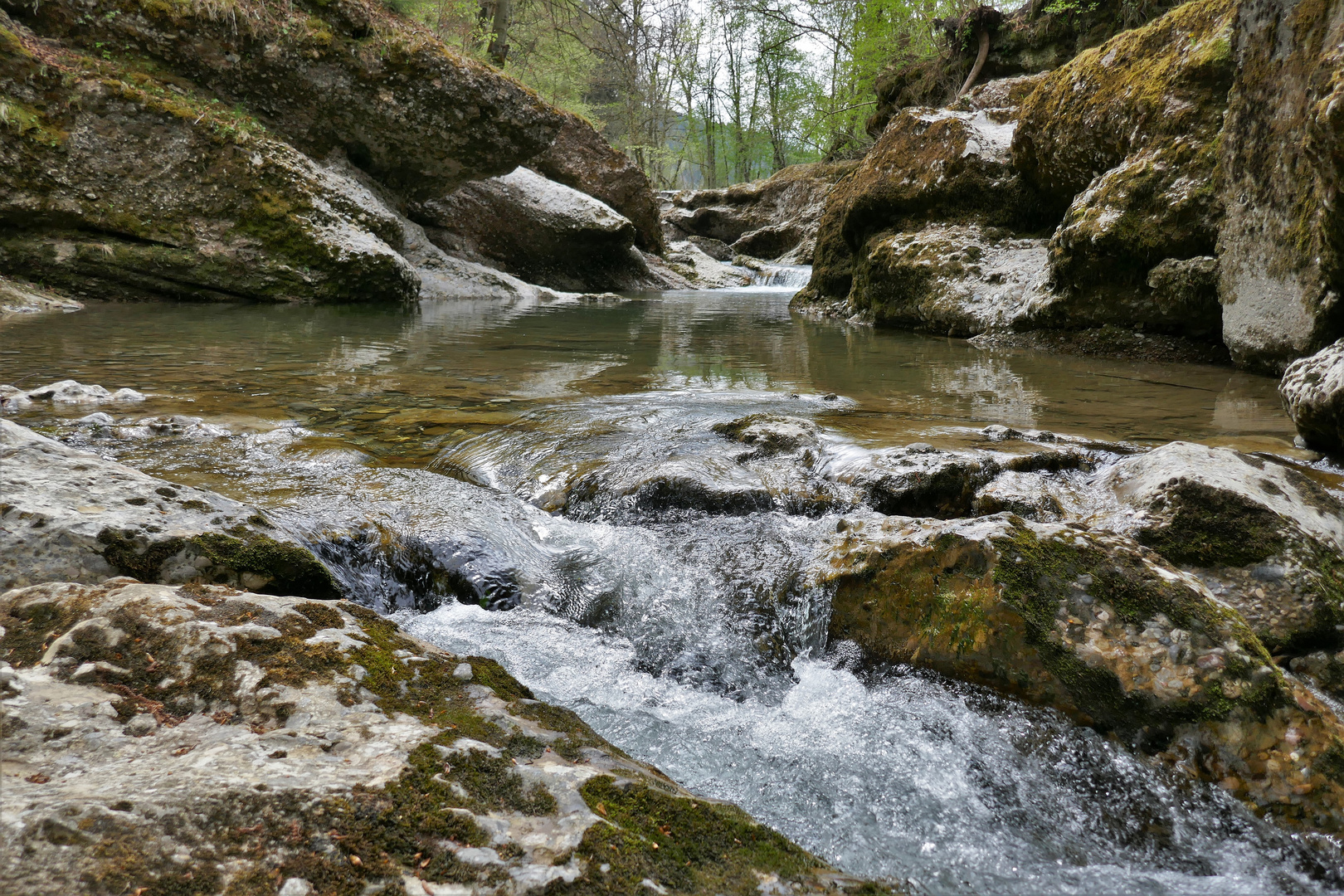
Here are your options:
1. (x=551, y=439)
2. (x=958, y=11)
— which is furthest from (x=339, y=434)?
(x=958, y=11)

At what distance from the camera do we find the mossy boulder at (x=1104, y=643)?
181 centimetres

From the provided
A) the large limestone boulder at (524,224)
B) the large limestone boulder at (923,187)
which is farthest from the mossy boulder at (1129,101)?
the large limestone boulder at (524,224)

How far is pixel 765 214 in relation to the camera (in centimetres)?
2789

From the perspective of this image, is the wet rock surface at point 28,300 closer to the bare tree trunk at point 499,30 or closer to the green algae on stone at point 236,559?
the green algae on stone at point 236,559

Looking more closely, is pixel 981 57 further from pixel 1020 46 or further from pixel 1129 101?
pixel 1129 101

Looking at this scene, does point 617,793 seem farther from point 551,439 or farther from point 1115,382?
point 1115,382

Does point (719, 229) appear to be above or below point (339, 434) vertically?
above

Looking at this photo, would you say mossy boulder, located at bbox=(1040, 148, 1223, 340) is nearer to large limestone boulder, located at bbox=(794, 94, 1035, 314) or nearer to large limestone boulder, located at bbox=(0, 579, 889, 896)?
large limestone boulder, located at bbox=(794, 94, 1035, 314)

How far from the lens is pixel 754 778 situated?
194 centimetres

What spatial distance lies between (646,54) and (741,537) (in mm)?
30573

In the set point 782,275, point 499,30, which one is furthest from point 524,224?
point 782,275

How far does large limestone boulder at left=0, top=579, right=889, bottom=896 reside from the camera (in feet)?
3.07

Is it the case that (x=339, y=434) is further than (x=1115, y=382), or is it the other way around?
(x=1115, y=382)

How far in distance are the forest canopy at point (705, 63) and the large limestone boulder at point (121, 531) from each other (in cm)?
1398
